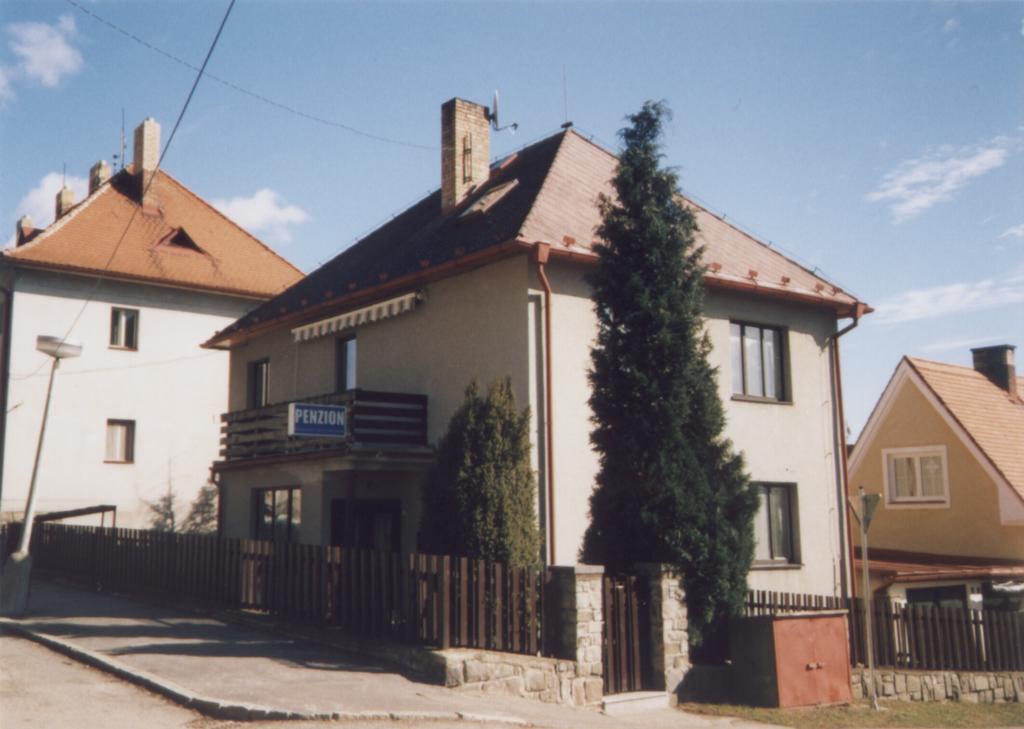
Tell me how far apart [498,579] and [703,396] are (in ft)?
12.5

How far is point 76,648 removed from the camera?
11.5m

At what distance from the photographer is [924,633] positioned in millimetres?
16016

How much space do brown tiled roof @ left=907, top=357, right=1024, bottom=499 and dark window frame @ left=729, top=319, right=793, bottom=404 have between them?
27.1ft

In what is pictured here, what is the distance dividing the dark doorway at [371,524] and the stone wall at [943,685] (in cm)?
812

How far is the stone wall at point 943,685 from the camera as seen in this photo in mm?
14602

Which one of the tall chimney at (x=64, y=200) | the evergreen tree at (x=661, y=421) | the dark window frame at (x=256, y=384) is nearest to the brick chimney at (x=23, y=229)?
Result: the tall chimney at (x=64, y=200)

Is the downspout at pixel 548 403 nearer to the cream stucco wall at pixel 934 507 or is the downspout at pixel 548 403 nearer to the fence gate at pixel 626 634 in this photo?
the fence gate at pixel 626 634

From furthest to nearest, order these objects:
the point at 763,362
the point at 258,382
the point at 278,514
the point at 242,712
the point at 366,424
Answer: the point at 258,382 → the point at 278,514 → the point at 763,362 → the point at 366,424 → the point at 242,712

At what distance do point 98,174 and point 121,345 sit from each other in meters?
9.71

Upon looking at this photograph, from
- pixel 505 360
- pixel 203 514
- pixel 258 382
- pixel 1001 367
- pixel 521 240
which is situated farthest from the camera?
pixel 203 514

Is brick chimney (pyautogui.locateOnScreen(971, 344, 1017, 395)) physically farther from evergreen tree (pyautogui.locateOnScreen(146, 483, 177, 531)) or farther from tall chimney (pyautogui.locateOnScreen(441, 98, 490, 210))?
evergreen tree (pyautogui.locateOnScreen(146, 483, 177, 531))

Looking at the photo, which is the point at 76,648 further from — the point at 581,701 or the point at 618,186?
the point at 618,186

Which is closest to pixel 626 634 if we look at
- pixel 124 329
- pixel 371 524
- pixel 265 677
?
pixel 265 677

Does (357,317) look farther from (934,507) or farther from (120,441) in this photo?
(934,507)
